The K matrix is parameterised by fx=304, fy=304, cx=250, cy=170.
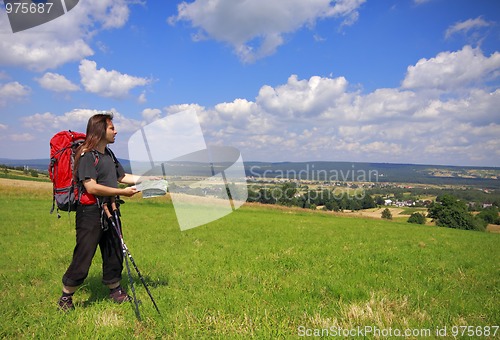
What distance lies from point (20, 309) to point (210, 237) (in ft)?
29.8

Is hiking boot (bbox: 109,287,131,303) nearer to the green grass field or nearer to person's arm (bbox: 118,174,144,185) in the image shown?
the green grass field

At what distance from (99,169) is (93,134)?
1.95 ft

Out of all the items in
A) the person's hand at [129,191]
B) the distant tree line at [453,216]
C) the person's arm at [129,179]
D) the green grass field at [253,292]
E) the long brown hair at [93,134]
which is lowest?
the distant tree line at [453,216]

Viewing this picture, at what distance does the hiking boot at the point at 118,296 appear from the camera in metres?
5.52

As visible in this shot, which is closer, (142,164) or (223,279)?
(142,164)

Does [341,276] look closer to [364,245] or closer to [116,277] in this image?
[116,277]

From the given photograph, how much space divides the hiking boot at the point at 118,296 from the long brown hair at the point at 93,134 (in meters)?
2.23

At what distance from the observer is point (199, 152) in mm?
7484

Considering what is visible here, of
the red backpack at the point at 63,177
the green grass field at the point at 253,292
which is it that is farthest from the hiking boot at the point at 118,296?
the red backpack at the point at 63,177

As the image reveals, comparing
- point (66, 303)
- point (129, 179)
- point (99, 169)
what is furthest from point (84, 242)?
point (129, 179)

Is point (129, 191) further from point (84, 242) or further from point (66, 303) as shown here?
point (66, 303)

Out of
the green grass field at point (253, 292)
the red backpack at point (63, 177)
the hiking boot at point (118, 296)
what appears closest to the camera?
the green grass field at point (253, 292)

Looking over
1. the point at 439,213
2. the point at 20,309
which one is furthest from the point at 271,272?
the point at 439,213

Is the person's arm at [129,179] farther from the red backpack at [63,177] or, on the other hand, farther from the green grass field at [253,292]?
the green grass field at [253,292]
